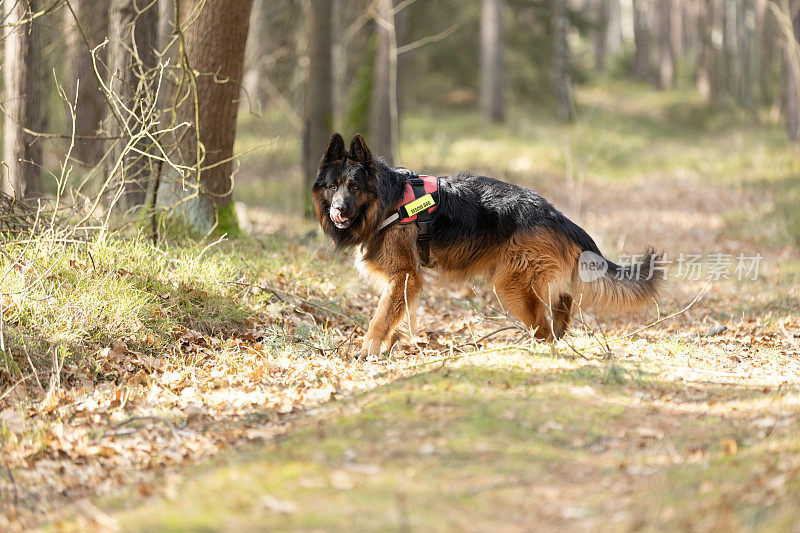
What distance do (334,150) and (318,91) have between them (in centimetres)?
602

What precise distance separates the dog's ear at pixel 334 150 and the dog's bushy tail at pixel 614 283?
223 cm

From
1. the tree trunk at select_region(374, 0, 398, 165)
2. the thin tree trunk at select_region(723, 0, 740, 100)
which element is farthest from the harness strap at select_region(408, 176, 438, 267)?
the thin tree trunk at select_region(723, 0, 740, 100)

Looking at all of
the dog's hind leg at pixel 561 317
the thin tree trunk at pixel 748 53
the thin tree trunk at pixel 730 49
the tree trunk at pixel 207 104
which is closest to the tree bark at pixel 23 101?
the tree trunk at pixel 207 104

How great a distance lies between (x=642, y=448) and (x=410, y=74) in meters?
23.8

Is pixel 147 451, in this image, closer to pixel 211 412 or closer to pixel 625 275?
pixel 211 412

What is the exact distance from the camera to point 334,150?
5703 mm

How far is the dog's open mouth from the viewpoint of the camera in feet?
18.4

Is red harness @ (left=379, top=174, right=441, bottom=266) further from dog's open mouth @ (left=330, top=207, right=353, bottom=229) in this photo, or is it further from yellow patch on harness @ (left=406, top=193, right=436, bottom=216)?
dog's open mouth @ (left=330, top=207, right=353, bottom=229)

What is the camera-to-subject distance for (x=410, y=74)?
26.2 m

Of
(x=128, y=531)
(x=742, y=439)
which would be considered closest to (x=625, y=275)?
(x=742, y=439)

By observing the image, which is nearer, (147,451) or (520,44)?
(147,451)

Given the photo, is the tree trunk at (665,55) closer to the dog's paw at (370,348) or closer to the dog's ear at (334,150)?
the dog's ear at (334,150)

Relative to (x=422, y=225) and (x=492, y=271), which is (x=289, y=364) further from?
(x=492, y=271)

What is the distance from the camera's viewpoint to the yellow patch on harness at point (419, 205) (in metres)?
5.95
